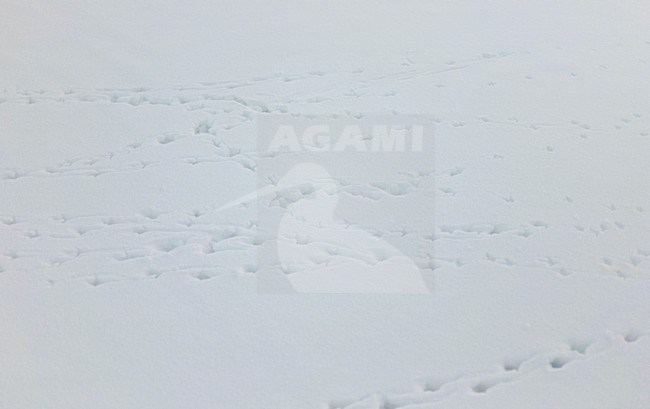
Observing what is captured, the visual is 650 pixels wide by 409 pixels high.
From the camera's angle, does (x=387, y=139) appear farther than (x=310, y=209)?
Yes

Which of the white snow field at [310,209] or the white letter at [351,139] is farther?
the white letter at [351,139]

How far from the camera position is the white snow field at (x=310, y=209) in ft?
6.46

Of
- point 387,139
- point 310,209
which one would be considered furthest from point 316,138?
point 310,209

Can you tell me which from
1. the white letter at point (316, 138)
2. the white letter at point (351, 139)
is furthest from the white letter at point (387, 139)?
the white letter at point (316, 138)

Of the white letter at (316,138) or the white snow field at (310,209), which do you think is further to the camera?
the white letter at (316,138)

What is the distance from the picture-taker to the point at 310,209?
8.68 feet

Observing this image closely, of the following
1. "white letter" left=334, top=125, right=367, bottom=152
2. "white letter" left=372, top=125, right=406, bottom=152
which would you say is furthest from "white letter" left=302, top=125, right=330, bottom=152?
"white letter" left=372, top=125, right=406, bottom=152

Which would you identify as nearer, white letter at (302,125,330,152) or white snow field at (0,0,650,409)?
white snow field at (0,0,650,409)

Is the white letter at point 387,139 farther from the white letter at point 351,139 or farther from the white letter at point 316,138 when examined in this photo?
the white letter at point 316,138

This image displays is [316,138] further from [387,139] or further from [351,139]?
[387,139]

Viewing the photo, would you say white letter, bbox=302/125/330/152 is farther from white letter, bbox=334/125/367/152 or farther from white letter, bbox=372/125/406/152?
white letter, bbox=372/125/406/152

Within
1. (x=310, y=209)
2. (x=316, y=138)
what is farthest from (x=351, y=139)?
(x=310, y=209)

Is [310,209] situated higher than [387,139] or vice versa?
[387,139]

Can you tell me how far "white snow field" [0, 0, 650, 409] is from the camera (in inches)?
77.5
